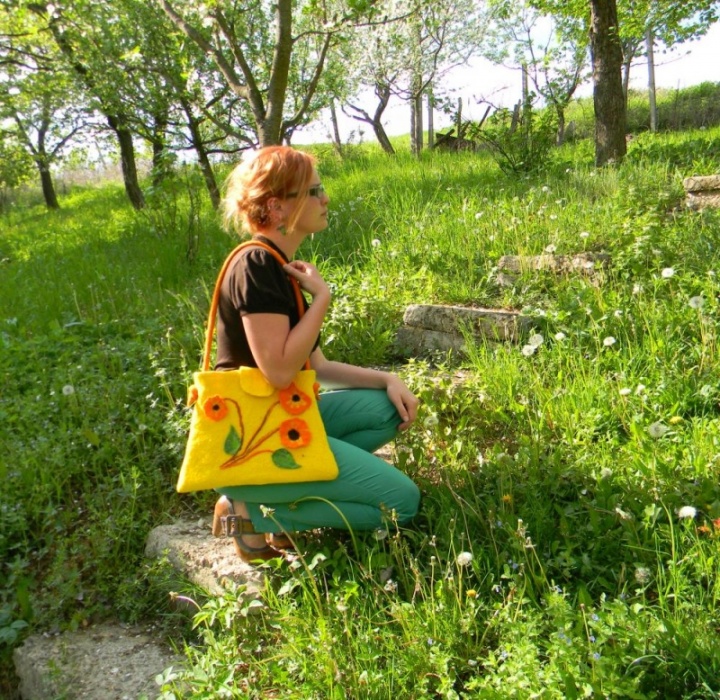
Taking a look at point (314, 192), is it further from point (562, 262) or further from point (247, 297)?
point (562, 262)

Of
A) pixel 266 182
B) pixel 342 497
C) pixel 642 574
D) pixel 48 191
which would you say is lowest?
pixel 642 574

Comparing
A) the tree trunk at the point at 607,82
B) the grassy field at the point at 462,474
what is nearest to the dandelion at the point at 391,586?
the grassy field at the point at 462,474

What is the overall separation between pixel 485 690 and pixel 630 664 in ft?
1.27

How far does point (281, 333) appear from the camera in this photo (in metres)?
2.18

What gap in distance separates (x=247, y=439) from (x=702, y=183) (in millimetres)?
4505

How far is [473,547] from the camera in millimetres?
2357

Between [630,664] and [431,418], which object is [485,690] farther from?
[431,418]

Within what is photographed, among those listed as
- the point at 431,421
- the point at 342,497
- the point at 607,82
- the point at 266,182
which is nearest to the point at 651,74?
the point at 607,82

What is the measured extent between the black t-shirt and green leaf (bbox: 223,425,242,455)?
0.79 feet

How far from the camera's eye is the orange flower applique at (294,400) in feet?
7.50

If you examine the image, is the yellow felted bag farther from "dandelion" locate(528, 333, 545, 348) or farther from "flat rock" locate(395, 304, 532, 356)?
"flat rock" locate(395, 304, 532, 356)

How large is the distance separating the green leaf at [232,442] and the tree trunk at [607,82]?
21.7 feet

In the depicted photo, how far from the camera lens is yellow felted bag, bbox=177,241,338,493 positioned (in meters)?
2.23

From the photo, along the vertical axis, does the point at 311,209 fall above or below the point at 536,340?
above
